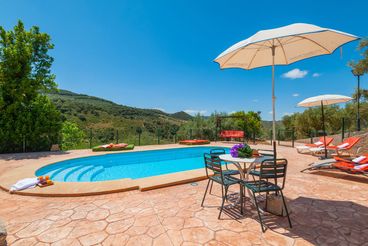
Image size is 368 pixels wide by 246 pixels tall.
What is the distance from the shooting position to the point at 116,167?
7.00 metres

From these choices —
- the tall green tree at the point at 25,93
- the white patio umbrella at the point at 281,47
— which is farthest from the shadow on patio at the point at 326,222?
the tall green tree at the point at 25,93

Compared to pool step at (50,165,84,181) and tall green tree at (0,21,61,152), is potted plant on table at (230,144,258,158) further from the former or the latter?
tall green tree at (0,21,61,152)

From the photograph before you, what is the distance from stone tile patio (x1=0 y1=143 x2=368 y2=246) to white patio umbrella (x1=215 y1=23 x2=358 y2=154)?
126cm

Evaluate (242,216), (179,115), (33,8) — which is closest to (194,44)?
(33,8)

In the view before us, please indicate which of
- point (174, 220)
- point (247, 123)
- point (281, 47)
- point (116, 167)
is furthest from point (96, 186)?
point (247, 123)

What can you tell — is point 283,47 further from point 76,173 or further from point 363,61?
point 363,61

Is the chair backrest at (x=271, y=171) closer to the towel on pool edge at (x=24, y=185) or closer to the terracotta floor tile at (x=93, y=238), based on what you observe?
the terracotta floor tile at (x=93, y=238)

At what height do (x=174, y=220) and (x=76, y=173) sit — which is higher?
(x=174, y=220)

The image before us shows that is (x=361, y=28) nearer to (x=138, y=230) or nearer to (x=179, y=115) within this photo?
(x=138, y=230)

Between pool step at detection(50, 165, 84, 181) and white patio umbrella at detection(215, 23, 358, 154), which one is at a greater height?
white patio umbrella at detection(215, 23, 358, 154)

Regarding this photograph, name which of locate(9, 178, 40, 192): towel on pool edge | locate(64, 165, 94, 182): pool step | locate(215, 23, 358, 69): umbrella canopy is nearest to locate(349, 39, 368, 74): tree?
locate(215, 23, 358, 69): umbrella canopy

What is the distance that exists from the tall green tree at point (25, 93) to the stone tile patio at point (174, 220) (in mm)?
6319

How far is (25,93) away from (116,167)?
6.54 metres

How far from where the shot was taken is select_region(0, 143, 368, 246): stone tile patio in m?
1.99
